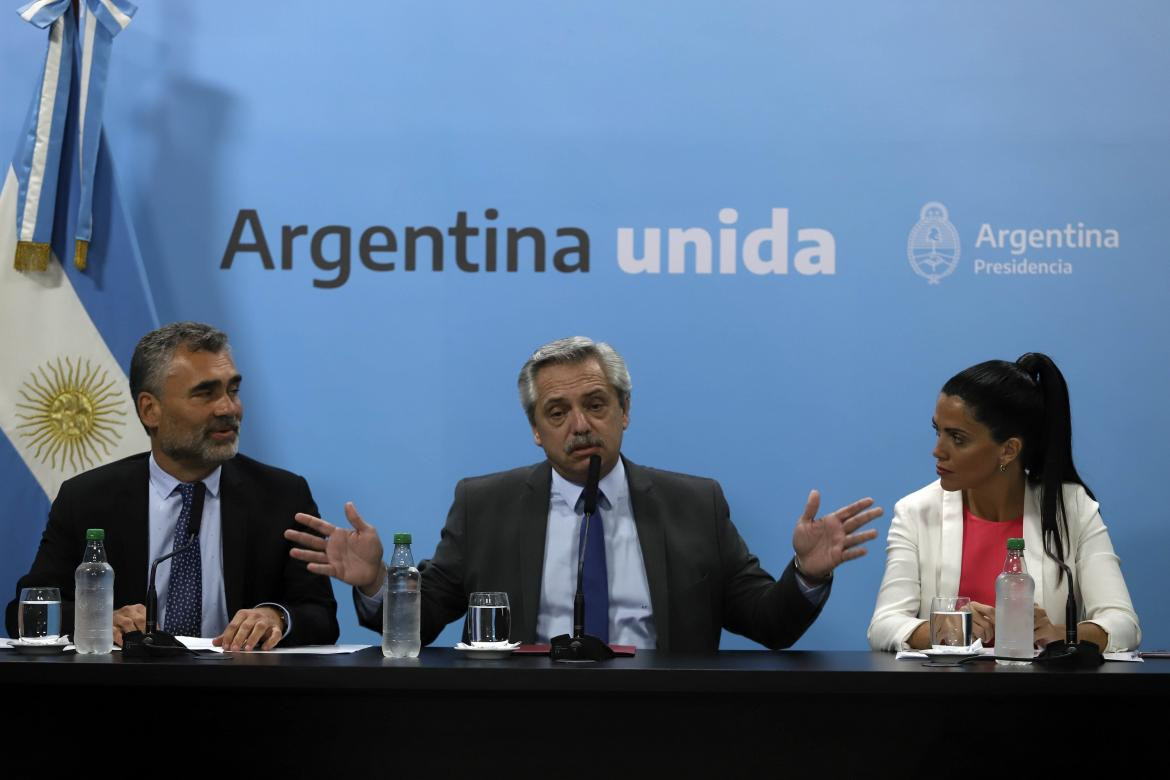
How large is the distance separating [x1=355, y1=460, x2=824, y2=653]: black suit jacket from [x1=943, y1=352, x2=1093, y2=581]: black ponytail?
2.25 ft

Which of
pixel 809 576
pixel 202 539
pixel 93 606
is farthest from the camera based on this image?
pixel 202 539

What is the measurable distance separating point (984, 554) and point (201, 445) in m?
1.98

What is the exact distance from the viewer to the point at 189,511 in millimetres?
3246

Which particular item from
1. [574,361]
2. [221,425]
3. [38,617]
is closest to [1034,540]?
[574,361]

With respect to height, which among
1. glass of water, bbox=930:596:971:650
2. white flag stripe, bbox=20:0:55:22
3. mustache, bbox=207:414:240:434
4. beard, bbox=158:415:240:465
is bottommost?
glass of water, bbox=930:596:971:650

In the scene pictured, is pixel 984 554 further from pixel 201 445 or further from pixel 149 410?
pixel 149 410

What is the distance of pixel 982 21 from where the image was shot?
4.01 meters

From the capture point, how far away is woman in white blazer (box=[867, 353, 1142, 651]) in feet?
10.5

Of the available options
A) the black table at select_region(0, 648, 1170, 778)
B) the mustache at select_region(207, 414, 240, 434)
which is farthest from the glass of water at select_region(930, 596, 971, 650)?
the mustache at select_region(207, 414, 240, 434)

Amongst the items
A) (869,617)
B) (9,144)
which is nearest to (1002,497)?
A: (869,617)

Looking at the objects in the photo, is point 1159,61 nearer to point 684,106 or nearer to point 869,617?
point 684,106

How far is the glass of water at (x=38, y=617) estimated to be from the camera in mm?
2688

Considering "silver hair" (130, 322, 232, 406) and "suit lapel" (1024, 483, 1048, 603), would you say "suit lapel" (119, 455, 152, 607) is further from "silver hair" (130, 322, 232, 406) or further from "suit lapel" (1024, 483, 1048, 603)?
"suit lapel" (1024, 483, 1048, 603)

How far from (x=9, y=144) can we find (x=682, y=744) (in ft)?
9.65
